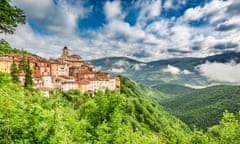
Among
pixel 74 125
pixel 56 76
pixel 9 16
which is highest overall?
pixel 9 16

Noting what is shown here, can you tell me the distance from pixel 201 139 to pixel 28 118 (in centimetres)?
1715

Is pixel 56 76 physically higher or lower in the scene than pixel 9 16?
lower

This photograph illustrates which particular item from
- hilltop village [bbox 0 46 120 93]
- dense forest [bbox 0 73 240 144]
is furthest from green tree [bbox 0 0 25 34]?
hilltop village [bbox 0 46 120 93]

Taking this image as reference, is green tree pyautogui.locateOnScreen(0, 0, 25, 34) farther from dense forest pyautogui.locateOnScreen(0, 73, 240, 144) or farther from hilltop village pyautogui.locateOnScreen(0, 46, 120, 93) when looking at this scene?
hilltop village pyautogui.locateOnScreen(0, 46, 120, 93)

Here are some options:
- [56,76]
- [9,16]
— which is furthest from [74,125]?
[56,76]

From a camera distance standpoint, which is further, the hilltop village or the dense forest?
the hilltop village

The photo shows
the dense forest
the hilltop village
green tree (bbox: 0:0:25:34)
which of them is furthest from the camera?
the hilltop village

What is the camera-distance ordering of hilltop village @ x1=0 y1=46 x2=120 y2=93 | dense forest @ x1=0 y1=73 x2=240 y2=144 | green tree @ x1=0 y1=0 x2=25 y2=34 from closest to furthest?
dense forest @ x1=0 y1=73 x2=240 y2=144 < green tree @ x1=0 y1=0 x2=25 y2=34 < hilltop village @ x1=0 y1=46 x2=120 y2=93

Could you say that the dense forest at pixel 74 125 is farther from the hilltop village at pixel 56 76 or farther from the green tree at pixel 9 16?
the hilltop village at pixel 56 76

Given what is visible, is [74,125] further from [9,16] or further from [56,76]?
[56,76]

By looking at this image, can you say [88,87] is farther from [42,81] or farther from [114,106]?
[114,106]

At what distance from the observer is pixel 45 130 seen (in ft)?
24.3

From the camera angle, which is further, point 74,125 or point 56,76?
point 56,76

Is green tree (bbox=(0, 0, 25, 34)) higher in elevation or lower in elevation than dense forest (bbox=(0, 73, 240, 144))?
higher
